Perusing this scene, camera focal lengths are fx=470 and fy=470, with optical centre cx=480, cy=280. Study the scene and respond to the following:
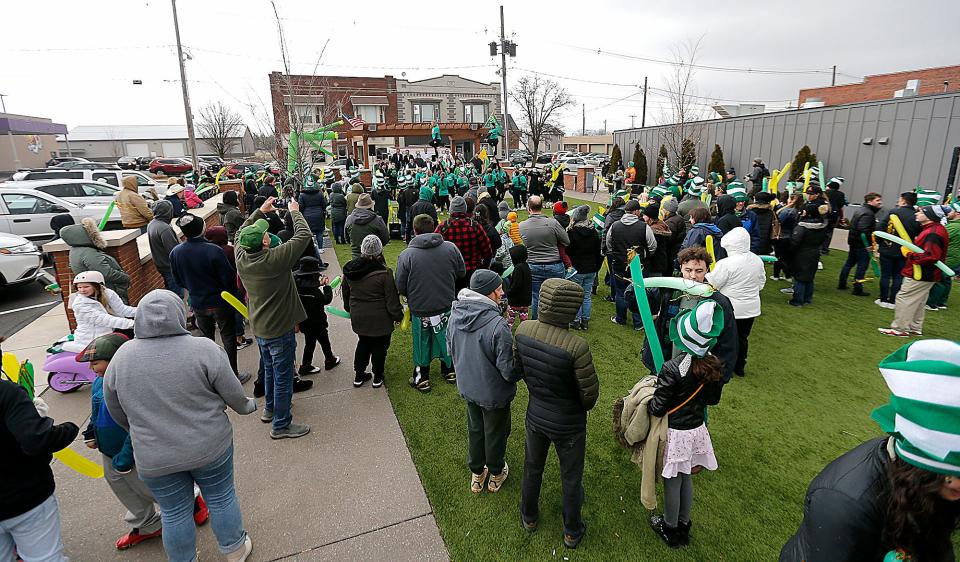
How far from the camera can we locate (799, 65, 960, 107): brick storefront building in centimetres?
2716

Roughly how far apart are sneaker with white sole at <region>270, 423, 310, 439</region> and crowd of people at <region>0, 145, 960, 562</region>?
2cm

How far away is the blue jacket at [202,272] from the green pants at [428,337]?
82.0 inches

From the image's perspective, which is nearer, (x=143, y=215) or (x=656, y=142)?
(x=143, y=215)

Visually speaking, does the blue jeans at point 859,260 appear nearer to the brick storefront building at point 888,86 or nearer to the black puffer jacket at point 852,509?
the black puffer jacket at point 852,509

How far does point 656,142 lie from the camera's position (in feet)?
76.9

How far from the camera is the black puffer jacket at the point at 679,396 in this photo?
277 centimetres

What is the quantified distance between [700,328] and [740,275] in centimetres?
290

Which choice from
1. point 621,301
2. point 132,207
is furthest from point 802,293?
point 132,207

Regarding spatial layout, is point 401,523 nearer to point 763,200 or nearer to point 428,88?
point 763,200

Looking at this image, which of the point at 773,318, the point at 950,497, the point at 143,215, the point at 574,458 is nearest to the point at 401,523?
the point at 574,458

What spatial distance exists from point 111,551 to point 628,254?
5986mm

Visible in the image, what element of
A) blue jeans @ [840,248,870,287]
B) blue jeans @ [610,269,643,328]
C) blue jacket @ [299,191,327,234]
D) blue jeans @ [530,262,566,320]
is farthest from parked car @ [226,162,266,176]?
blue jeans @ [840,248,870,287]

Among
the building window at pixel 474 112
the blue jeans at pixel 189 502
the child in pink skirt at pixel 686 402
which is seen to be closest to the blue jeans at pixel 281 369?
the blue jeans at pixel 189 502

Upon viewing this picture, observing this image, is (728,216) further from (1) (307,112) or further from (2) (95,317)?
(1) (307,112)
